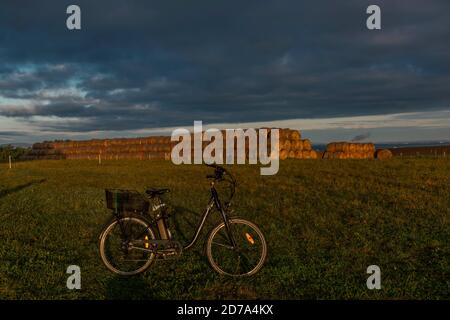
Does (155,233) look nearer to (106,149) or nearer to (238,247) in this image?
(238,247)

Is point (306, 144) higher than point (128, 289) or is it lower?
higher

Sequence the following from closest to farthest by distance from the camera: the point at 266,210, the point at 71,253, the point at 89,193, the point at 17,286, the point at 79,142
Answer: the point at 17,286, the point at 71,253, the point at 266,210, the point at 89,193, the point at 79,142

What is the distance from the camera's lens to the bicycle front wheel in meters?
6.91

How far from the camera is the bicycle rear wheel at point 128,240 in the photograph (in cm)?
704

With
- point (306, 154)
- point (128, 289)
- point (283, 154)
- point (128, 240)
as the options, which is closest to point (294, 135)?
point (306, 154)

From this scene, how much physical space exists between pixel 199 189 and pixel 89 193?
13.2 ft

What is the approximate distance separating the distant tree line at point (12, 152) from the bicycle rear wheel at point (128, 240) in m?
49.2

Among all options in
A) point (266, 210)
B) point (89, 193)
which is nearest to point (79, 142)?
point (89, 193)

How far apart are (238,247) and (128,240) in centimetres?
175

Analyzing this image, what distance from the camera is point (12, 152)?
52.4 m
